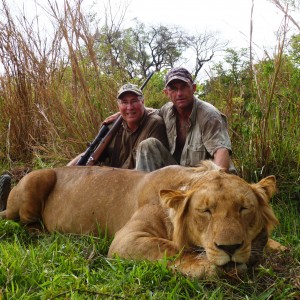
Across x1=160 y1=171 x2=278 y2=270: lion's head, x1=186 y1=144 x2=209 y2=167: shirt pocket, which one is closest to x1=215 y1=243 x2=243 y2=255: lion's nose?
x1=160 y1=171 x2=278 y2=270: lion's head

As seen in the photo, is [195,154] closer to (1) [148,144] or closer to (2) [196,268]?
(1) [148,144]

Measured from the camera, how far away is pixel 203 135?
4.80 metres

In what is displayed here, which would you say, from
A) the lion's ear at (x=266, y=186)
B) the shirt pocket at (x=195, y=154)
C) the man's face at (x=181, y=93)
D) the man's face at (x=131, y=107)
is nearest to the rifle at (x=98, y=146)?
the man's face at (x=131, y=107)

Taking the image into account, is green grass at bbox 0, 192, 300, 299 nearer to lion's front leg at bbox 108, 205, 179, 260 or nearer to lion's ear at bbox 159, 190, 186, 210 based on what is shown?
lion's front leg at bbox 108, 205, 179, 260

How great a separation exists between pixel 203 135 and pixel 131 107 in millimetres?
891

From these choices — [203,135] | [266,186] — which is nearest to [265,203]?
[266,186]

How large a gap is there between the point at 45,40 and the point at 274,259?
4.55 m

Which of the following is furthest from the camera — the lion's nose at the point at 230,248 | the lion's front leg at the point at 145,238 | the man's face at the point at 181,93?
the man's face at the point at 181,93

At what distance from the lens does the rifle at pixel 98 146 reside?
530cm

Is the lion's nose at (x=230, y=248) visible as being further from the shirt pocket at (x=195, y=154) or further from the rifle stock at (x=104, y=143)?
the rifle stock at (x=104, y=143)

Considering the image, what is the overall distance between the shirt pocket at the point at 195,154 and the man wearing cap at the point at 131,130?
38 centimetres

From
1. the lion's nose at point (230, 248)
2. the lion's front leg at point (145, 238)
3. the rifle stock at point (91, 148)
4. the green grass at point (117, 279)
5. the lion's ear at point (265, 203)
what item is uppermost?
the rifle stock at point (91, 148)

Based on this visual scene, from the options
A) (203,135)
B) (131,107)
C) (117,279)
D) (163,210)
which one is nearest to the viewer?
(117,279)

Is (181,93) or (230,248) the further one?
(181,93)
